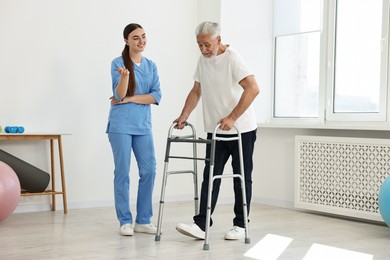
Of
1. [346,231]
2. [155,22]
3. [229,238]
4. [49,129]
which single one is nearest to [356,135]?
[346,231]

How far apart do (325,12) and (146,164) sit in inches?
88.9

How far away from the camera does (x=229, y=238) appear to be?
3.81 meters

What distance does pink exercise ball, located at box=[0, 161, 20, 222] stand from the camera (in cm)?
416

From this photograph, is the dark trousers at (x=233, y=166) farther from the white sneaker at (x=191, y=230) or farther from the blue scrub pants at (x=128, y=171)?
the blue scrub pants at (x=128, y=171)

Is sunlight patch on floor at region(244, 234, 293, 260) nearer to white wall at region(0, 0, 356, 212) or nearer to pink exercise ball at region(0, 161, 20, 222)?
white wall at region(0, 0, 356, 212)

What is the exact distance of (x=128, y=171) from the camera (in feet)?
13.1

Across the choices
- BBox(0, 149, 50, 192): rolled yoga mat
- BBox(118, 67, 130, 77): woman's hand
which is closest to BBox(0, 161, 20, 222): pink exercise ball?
BBox(0, 149, 50, 192): rolled yoga mat

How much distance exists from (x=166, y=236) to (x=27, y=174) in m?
1.43

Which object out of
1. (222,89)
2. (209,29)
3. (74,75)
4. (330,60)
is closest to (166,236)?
(222,89)

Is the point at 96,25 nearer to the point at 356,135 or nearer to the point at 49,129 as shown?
the point at 49,129

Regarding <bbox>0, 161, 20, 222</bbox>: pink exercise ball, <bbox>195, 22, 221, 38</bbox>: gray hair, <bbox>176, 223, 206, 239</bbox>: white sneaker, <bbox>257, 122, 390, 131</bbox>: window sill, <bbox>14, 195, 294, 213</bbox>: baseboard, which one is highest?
<bbox>195, 22, 221, 38</bbox>: gray hair

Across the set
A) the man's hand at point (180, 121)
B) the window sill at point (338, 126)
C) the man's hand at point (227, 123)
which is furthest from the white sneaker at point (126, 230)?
the window sill at point (338, 126)

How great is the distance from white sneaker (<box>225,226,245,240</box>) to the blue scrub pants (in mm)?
603

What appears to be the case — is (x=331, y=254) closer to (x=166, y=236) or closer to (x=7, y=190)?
(x=166, y=236)
